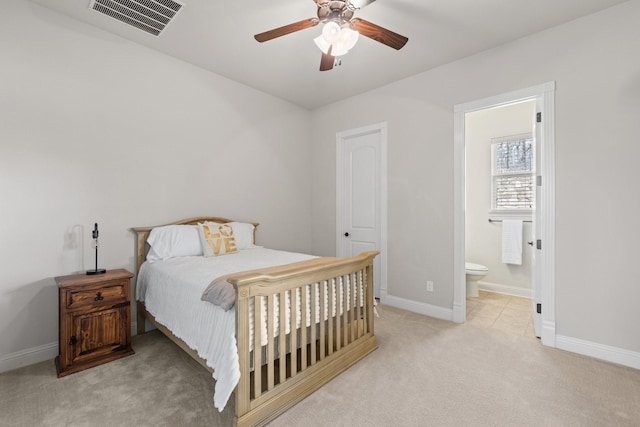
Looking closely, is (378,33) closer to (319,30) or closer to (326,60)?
(326,60)

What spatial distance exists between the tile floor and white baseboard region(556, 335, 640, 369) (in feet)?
0.97

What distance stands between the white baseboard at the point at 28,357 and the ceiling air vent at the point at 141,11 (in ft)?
8.87

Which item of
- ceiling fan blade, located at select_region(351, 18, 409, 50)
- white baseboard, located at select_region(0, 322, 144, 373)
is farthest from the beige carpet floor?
ceiling fan blade, located at select_region(351, 18, 409, 50)

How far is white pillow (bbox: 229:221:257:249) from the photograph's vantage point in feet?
10.8

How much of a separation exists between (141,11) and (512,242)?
479cm

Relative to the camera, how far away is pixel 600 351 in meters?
2.34

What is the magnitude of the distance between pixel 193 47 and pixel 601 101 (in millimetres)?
3567

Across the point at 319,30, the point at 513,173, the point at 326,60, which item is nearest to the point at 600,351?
the point at 513,173

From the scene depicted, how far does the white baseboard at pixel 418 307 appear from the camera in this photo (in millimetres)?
3189

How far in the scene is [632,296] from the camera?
7.34ft

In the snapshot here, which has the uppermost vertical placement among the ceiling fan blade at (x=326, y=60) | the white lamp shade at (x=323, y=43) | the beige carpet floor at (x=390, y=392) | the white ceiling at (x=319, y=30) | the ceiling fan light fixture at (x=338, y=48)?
the white ceiling at (x=319, y=30)

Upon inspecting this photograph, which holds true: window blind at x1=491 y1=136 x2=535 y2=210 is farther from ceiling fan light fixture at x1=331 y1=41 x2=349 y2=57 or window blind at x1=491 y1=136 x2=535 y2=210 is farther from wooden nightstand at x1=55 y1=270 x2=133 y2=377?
wooden nightstand at x1=55 y1=270 x2=133 y2=377

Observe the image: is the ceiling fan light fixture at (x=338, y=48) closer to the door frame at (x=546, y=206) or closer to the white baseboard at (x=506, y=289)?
the door frame at (x=546, y=206)

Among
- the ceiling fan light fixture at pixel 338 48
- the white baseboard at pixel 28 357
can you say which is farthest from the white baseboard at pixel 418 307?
the white baseboard at pixel 28 357
